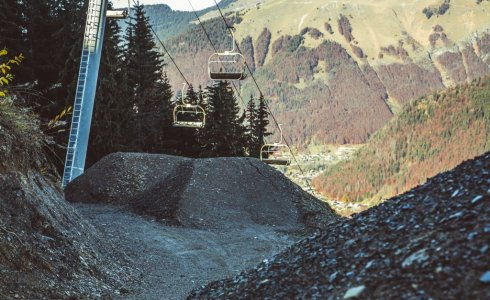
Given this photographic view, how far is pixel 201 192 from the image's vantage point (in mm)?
21328

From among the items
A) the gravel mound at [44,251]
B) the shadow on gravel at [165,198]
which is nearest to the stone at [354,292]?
the gravel mound at [44,251]

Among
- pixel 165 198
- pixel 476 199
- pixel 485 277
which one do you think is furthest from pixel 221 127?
pixel 485 277

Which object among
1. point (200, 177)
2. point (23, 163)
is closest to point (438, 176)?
point (23, 163)

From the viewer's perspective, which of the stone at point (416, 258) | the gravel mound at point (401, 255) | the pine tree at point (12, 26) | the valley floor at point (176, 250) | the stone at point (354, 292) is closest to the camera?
the gravel mound at point (401, 255)

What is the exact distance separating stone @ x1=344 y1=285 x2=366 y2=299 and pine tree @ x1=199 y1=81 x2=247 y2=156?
43.4 metres

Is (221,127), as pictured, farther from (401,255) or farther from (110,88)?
(401,255)

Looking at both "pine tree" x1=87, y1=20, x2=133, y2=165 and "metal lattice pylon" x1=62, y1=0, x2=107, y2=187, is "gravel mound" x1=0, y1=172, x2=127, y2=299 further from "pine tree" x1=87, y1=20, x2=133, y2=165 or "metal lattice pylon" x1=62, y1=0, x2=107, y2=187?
"pine tree" x1=87, y1=20, x2=133, y2=165

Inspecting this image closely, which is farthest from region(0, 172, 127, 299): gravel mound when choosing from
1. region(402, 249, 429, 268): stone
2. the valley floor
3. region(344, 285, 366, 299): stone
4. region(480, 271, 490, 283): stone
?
region(480, 271, 490, 283): stone

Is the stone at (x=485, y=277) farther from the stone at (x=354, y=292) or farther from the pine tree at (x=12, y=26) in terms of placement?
the pine tree at (x=12, y=26)

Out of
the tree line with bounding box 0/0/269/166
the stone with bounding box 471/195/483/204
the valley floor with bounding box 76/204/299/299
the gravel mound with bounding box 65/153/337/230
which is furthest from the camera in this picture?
the tree line with bounding box 0/0/269/166

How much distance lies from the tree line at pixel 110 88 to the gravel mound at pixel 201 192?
2944 mm

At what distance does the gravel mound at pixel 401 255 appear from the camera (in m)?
4.65

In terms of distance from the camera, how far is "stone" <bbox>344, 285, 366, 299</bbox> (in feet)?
16.2

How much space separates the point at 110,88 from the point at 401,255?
29.8 meters
